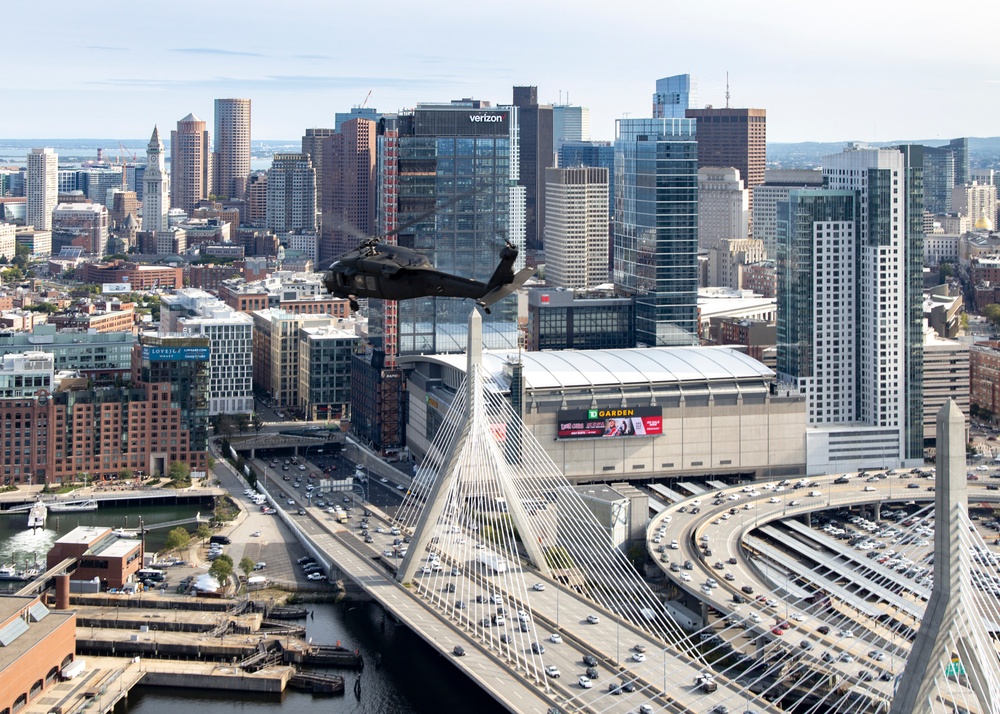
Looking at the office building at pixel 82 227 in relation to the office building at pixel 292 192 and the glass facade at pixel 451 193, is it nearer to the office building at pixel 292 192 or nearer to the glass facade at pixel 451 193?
the office building at pixel 292 192

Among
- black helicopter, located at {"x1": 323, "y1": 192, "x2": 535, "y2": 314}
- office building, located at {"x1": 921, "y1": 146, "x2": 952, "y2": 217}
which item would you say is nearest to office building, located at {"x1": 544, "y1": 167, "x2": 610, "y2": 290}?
office building, located at {"x1": 921, "y1": 146, "x2": 952, "y2": 217}

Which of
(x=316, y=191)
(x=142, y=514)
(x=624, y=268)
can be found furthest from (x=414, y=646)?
(x=316, y=191)

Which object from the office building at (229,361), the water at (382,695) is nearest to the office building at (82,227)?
the office building at (229,361)

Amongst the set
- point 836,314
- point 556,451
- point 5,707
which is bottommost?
point 5,707

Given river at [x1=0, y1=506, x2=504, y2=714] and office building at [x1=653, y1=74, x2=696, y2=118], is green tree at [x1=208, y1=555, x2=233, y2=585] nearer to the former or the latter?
river at [x1=0, y1=506, x2=504, y2=714]

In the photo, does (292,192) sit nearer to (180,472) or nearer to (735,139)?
(735,139)

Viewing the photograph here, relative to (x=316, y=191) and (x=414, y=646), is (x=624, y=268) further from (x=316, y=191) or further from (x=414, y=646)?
Result: (x=316, y=191)
